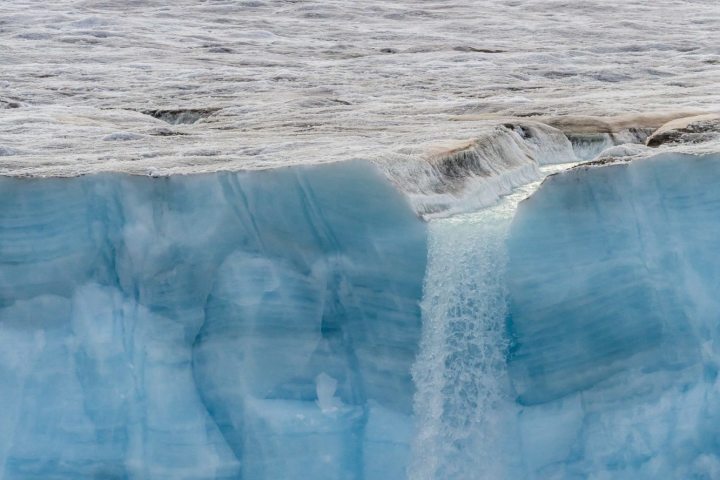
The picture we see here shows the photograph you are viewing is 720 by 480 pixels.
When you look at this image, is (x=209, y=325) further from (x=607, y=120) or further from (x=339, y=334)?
(x=607, y=120)

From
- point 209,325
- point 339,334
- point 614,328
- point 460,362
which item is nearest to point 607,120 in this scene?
point 614,328

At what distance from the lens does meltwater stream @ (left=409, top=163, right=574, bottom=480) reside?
16.1 feet

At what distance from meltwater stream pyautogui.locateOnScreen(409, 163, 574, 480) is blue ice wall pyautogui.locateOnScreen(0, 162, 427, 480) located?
8cm

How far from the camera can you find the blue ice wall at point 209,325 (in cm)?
484

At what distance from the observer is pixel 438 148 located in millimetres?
5945


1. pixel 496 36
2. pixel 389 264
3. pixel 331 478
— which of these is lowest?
pixel 496 36

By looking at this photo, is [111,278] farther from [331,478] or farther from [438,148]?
[438,148]

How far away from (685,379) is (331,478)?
1.59 meters

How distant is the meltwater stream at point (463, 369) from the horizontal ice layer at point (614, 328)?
70mm

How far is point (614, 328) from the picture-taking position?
16.5 ft

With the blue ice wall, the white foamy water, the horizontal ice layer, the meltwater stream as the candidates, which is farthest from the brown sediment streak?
the blue ice wall

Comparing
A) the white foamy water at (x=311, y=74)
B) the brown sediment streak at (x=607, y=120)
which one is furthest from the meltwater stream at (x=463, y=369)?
the brown sediment streak at (x=607, y=120)

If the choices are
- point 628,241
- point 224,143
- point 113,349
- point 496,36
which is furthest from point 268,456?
point 496,36

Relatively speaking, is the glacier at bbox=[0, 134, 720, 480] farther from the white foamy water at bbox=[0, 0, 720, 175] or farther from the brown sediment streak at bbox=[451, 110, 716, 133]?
the brown sediment streak at bbox=[451, 110, 716, 133]
